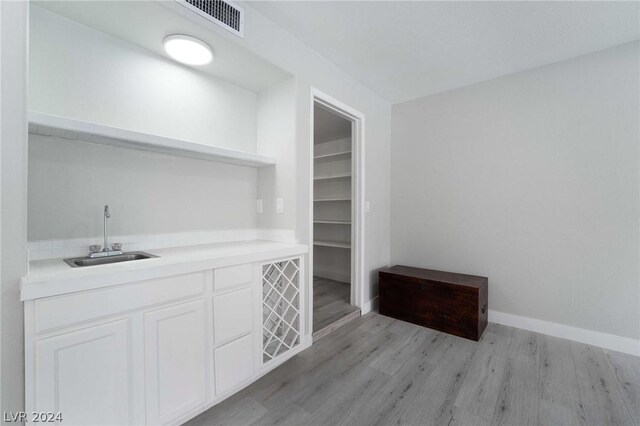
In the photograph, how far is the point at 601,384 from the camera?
1706 millimetres

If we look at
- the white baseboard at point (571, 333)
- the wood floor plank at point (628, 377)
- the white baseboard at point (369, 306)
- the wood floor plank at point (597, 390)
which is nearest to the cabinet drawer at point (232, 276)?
the white baseboard at point (369, 306)

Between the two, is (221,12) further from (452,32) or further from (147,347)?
(147,347)

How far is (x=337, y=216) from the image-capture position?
418 cm

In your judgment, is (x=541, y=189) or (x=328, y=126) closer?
(x=541, y=189)

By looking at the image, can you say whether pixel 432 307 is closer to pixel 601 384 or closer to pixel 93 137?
pixel 601 384

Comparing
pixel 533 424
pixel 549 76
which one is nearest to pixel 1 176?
pixel 533 424

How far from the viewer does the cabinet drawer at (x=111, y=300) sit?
1.01 metres

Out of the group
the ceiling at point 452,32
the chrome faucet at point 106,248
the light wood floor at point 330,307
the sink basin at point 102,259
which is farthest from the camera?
the light wood floor at point 330,307

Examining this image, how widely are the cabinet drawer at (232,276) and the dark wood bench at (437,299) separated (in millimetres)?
1667

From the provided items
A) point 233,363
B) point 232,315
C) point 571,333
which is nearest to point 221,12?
point 232,315

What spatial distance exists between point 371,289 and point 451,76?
96.9 inches

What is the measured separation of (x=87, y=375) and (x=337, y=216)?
3.41 m

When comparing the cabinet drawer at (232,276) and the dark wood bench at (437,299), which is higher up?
the cabinet drawer at (232,276)

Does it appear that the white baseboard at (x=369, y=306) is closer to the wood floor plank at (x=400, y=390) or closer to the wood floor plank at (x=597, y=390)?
the wood floor plank at (x=400, y=390)
